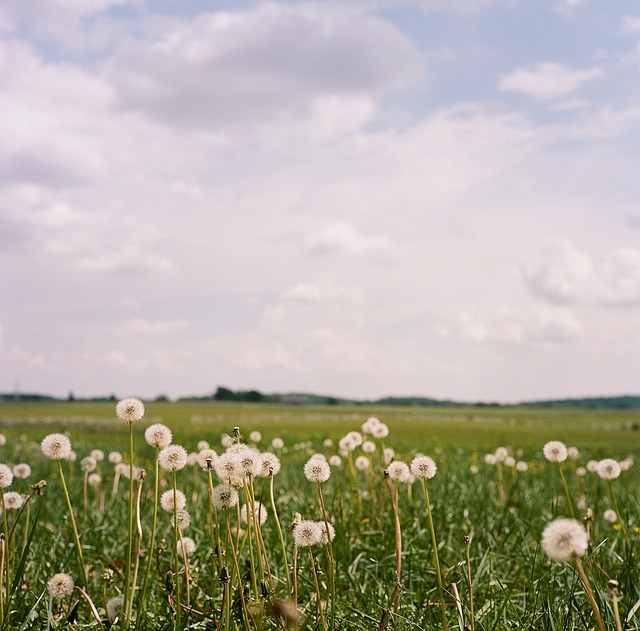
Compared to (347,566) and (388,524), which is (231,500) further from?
(388,524)

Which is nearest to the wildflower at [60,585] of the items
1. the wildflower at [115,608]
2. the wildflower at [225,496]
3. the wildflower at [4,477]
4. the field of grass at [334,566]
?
the field of grass at [334,566]

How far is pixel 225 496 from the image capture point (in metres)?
2.73

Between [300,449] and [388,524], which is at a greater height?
[388,524]

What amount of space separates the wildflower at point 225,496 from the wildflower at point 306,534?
0.97 feet

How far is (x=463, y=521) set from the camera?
646 centimetres

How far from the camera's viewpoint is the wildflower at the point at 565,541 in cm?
171

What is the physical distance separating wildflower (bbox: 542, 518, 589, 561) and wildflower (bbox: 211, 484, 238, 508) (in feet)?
4.47

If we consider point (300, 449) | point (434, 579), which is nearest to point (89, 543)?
point (434, 579)

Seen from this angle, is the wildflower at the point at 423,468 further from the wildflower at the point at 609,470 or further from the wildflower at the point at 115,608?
the wildflower at the point at 609,470

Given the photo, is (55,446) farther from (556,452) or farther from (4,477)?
(556,452)

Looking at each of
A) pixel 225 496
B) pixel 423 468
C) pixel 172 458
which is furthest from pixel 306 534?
pixel 172 458

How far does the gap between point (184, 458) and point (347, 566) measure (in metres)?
2.13

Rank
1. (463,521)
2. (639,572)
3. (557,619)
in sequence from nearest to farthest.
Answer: (557,619), (639,572), (463,521)

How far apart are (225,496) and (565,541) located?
1487 millimetres
